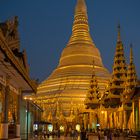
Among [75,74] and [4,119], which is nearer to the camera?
[4,119]

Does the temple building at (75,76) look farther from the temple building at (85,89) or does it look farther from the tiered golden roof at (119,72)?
the tiered golden roof at (119,72)

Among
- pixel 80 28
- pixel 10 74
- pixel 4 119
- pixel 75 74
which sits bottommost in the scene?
pixel 4 119

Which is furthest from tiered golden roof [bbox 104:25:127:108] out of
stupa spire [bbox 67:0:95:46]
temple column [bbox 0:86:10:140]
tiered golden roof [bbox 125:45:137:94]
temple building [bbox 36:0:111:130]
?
temple column [bbox 0:86:10:140]

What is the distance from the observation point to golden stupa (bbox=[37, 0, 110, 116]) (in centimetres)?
7675

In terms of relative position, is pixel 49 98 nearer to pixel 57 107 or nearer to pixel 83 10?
pixel 57 107

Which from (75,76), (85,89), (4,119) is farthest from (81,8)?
(4,119)

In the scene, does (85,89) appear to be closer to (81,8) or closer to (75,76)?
(75,76)

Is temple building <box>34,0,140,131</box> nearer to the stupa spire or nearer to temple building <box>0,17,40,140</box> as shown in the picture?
the stupa spire

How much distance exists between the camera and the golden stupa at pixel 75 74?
252 feet

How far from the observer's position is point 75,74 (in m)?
83.2

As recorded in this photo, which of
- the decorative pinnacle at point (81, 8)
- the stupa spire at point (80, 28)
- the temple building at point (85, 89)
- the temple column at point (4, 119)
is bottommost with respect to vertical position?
the temple column at point (4, 119)

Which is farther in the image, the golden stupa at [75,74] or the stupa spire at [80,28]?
the stupa spire at [80,28]

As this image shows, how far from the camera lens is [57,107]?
74.5m

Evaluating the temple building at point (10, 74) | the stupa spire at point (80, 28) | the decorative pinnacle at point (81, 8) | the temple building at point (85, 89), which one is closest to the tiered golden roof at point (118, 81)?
the temple building at point (85, 89)
